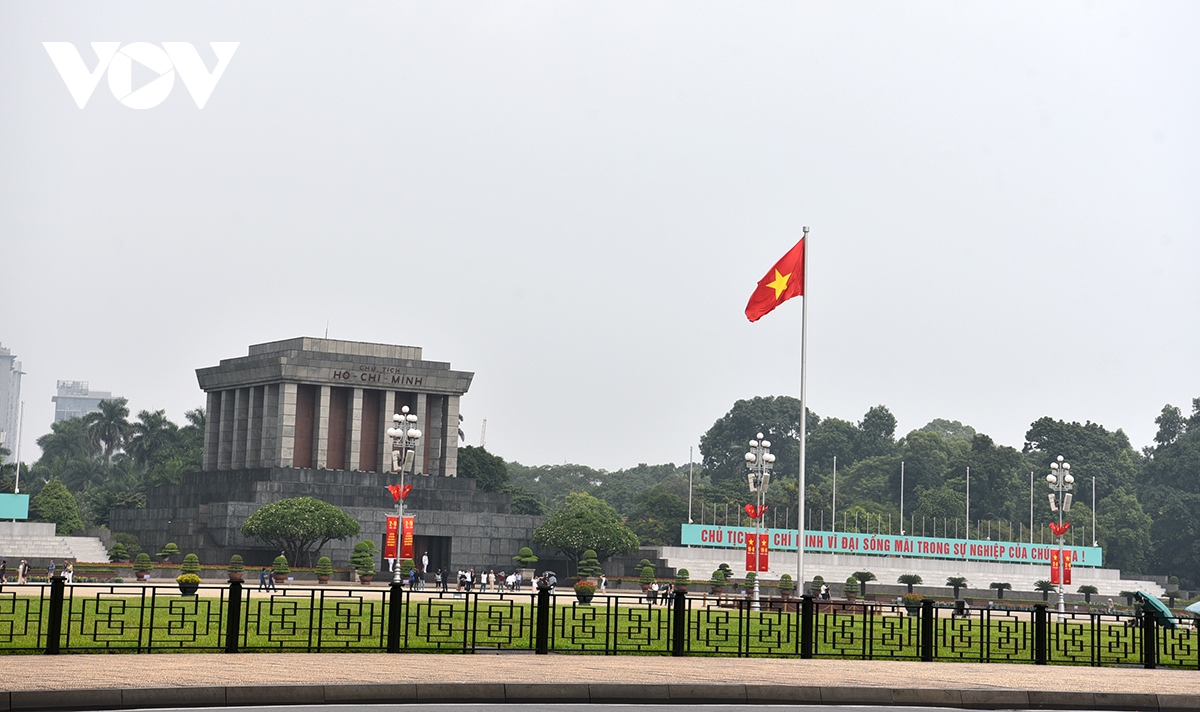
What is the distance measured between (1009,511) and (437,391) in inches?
2000

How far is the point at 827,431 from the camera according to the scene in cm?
14025

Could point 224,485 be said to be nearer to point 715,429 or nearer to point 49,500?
point 49,500

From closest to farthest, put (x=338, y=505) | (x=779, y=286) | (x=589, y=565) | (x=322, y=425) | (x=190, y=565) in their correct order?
(x=779, y=286), (x=190, y=565), (x=589, y=565), (x=338, y=505), (x=322, y=425)

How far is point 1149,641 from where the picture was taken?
843 inches

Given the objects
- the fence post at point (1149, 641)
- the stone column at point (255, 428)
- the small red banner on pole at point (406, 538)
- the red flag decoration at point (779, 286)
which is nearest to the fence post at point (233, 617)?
the fence post at point (1149, 641)

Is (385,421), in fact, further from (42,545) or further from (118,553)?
(42,545)

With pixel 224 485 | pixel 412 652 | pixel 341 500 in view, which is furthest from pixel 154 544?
pixel 412 652

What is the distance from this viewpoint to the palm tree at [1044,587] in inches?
2869

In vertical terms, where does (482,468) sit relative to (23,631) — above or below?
above

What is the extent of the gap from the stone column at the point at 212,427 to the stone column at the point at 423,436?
499 inches

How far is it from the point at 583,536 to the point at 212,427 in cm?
2752

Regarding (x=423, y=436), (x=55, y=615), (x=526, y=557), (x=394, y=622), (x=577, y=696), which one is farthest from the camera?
(x=423, y=436)

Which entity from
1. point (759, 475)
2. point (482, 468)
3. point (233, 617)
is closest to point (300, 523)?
point (759, 475)

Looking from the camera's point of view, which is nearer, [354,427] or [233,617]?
[233,617]
